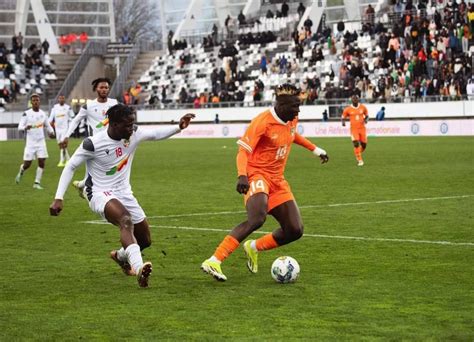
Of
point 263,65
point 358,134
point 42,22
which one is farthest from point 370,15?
point 358,134

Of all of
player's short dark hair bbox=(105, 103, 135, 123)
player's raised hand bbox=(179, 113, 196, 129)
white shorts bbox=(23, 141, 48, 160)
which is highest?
player's short dark hair bbox=(105, 103, 135, 123)

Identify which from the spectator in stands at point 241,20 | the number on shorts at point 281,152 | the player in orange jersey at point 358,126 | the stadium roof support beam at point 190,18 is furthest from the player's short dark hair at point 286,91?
the stadium roof support beam at point 190,18

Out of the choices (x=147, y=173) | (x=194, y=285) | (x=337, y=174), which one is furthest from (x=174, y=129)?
(x=147, y=173)

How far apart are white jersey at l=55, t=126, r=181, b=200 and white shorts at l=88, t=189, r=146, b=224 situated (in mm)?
49

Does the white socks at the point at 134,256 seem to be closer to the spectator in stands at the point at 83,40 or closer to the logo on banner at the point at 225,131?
the logo on banner at the point at 225,131

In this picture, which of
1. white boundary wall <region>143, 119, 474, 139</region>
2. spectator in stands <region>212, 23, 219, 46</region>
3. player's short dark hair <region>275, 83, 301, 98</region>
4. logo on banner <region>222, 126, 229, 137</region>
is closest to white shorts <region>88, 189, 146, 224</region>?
player's short dark hair <region>275, 83, 301, 98</region>

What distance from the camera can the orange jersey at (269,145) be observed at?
443 inches

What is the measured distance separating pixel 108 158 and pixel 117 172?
7.6 inches

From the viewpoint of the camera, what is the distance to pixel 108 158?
1122 cm

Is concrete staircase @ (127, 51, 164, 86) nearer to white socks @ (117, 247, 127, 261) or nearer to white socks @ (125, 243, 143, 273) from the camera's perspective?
white socks @ (117, 247, 127, 261)

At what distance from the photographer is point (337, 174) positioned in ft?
93.6

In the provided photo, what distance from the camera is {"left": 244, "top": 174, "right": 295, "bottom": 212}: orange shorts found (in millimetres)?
11172

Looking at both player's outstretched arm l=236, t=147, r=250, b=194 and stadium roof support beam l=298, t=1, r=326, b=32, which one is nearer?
player's outstretched arm l=236, t=147, r=250, b=194

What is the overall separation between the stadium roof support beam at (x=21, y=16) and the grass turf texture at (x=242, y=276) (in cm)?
5824
